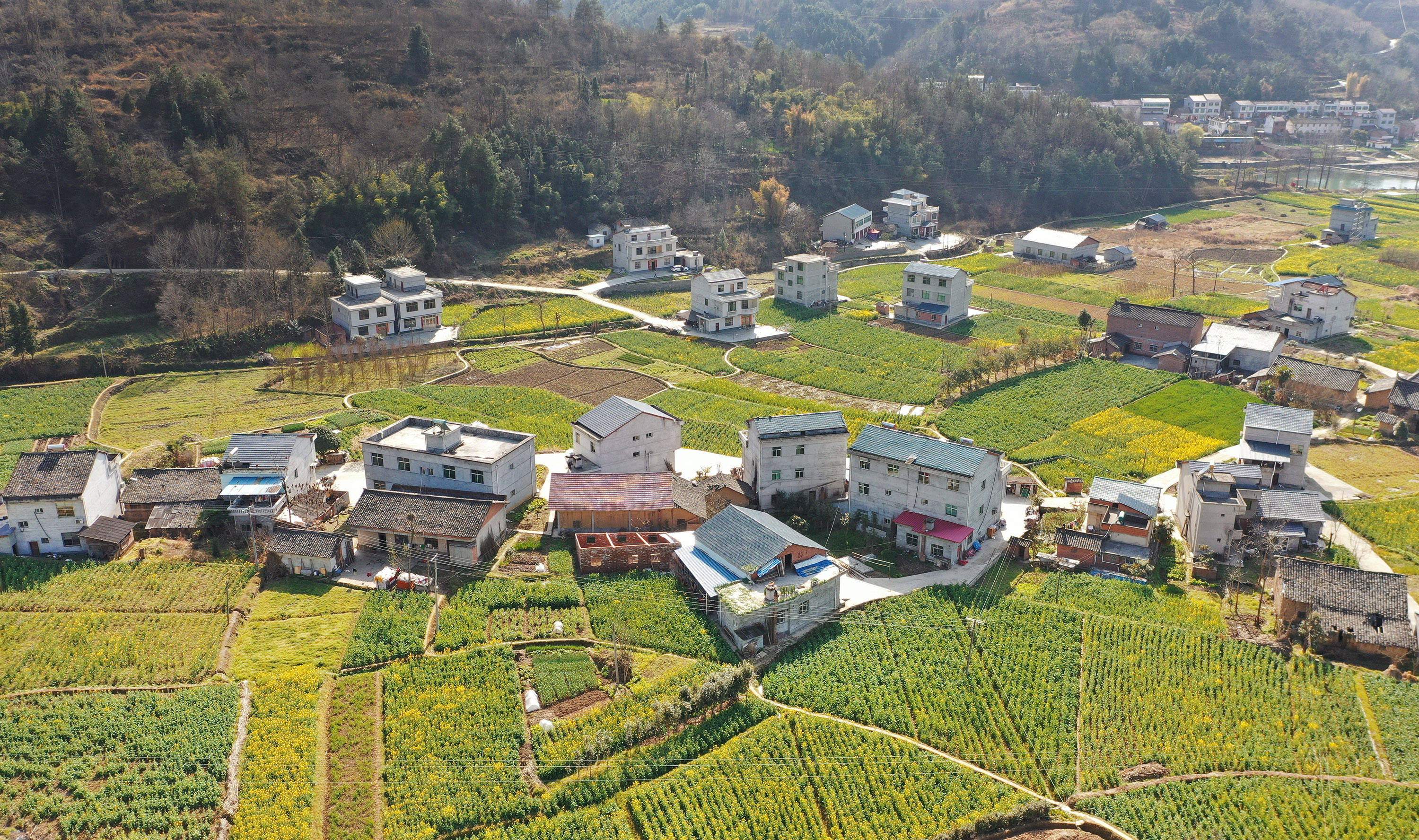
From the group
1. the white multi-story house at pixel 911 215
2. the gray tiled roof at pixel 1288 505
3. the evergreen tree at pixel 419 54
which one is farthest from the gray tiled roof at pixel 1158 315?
the evergreen tree at pixel 419 54

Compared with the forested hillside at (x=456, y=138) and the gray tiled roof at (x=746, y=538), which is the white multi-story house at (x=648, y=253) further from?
the gray tiled roof at (x=746, y=538)

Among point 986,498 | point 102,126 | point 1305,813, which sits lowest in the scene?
point 1305,813

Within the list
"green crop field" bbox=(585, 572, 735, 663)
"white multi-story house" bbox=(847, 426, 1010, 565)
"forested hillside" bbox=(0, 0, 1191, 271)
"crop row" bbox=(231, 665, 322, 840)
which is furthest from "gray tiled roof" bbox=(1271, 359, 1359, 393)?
"crop row" bbox=(231, 665, 322, 840)

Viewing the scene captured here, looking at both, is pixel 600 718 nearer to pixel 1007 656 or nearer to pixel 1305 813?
pixel 1007 656

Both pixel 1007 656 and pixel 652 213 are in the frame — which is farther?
pixel 652 213

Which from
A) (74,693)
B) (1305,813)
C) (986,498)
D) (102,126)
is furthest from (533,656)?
(102,126)

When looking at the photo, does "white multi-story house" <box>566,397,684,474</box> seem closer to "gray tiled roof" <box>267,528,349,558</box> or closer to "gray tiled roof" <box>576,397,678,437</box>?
"gray tiled roof" <box>576,397,678,437</box>
